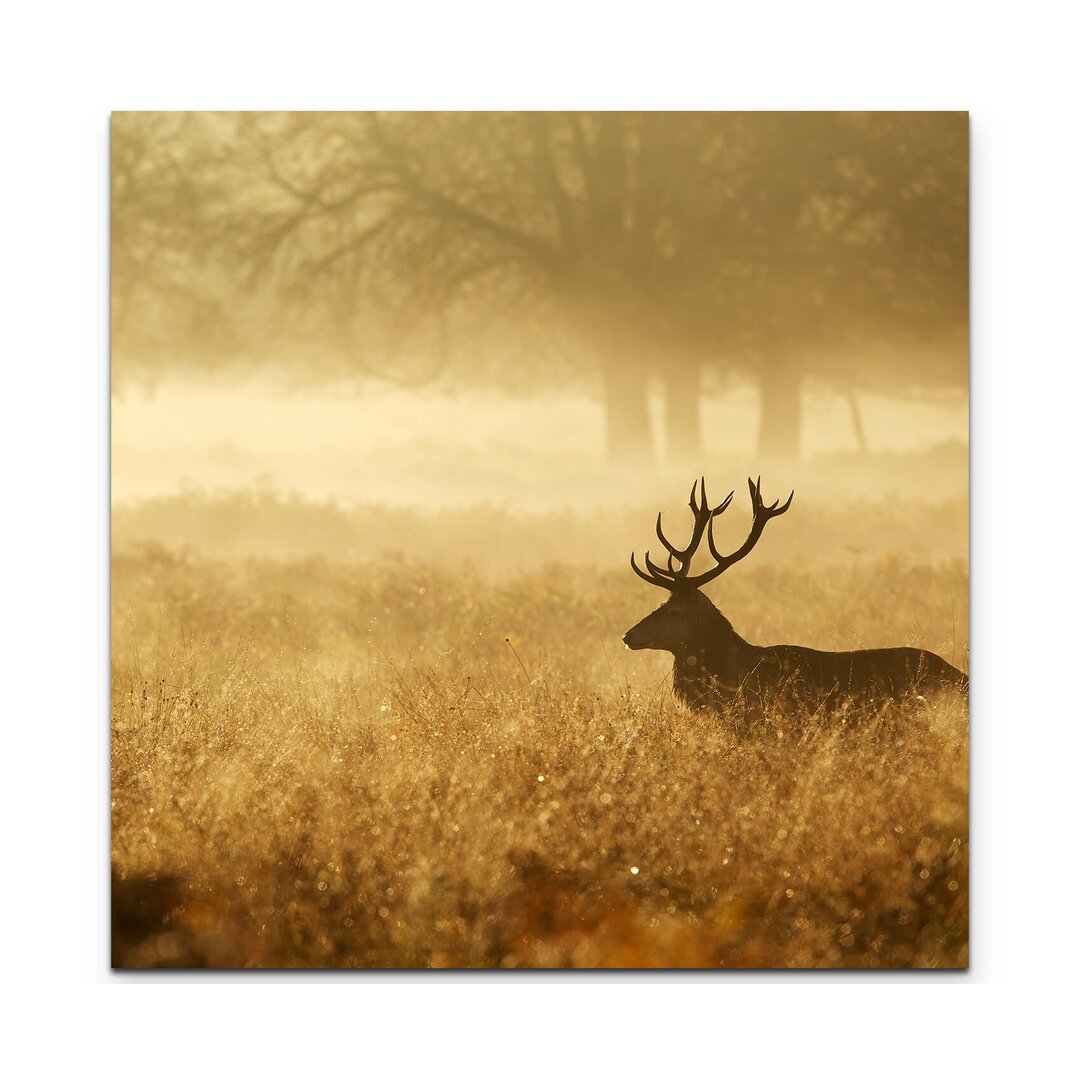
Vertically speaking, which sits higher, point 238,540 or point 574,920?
point 238,540

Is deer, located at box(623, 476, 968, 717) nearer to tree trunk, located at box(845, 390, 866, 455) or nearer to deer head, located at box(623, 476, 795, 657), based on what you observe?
deer head, located at box(623, 476, 795, 657)

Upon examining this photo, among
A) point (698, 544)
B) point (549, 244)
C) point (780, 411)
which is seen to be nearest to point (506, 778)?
point (698, 544)

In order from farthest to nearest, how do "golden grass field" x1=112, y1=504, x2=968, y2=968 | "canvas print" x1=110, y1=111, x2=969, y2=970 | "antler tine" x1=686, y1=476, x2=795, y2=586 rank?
"antler tine" x1=686, y1=476, x2=795, y2=586 → "canvas print" x1=110, y1=111, x2=969, y2=970 → "golden grass field" x1=112, y1=504, x2=968, y2=968

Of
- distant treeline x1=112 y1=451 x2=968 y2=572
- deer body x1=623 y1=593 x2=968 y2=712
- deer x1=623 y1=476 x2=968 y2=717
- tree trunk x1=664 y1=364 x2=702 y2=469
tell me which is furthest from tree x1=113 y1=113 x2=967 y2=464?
deer body x1=623 y1=593 x2=968 y2=712

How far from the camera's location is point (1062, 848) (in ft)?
13.6

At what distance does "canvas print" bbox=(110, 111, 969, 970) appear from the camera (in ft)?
13.6

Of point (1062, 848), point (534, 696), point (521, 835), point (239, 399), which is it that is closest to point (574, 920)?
point (521, 835)

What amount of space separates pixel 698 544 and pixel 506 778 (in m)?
1.21

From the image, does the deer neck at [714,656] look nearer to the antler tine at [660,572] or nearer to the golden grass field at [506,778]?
the golden grass field at [506,778]

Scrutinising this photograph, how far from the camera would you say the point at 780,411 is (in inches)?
165

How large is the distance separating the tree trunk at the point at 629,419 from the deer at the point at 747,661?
0.91ft

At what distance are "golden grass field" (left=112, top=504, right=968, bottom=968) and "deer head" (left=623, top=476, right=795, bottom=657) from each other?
86mm

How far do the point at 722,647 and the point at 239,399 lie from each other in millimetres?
2208
